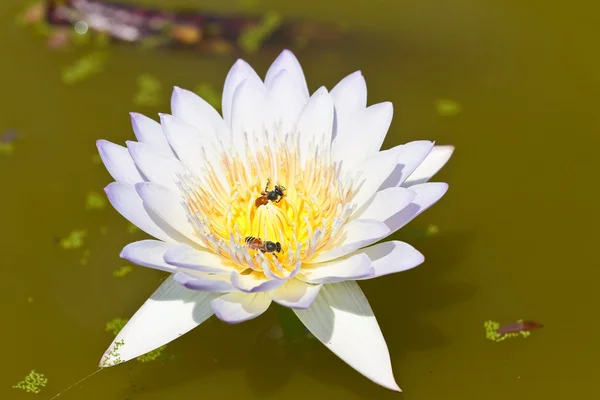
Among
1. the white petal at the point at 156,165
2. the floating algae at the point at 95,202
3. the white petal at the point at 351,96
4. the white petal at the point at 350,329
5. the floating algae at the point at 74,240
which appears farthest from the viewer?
the floating algae at the point at 95,202

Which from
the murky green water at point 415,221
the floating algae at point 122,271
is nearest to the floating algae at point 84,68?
the murky green water at point 415,221

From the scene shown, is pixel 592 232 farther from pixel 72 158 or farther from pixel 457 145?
pixel 72 158

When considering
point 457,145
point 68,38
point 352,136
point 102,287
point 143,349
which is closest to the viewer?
point 143,349

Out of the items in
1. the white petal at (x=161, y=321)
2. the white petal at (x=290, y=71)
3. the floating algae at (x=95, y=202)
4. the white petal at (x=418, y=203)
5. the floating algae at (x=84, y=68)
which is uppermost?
the floating algae at (x=84, y=68)

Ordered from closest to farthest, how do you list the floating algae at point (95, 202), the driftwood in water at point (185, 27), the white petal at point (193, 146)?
the white petal at point (193, 146)
the floating algae at point (95, 202)
the driftwood in water at point (185, 27)

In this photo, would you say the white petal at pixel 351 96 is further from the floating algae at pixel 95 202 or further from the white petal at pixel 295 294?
the floating algae at pixel 95 202

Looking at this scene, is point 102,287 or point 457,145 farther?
point 457,145

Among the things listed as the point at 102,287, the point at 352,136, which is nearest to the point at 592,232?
the point at 352,136
